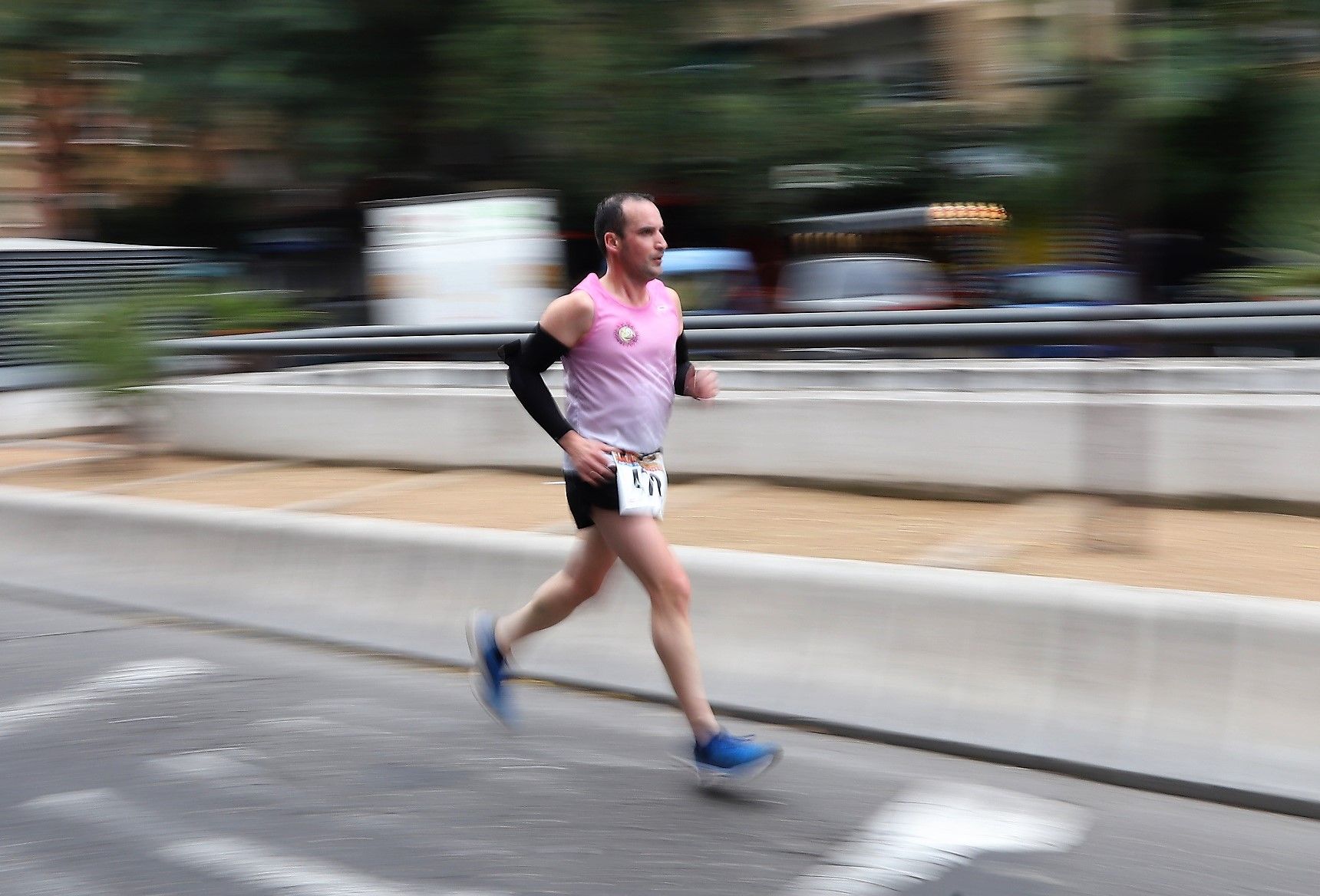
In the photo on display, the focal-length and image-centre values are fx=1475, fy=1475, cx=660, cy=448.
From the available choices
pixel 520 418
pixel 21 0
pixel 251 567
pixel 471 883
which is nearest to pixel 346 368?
pixel 520 418

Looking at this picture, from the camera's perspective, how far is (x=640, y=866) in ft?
13.4

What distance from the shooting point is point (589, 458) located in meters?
4.60

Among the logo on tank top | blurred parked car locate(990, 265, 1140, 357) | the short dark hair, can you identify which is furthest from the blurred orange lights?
the logo on tank top

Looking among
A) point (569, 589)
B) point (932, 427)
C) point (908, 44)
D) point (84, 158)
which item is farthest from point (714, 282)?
point (84, 158)

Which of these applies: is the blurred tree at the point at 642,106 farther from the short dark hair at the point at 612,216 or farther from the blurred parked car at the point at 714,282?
the short dark hair at the point at 612,216

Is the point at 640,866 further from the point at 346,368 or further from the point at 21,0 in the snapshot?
the point at 21,0

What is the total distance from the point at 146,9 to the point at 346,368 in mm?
15052

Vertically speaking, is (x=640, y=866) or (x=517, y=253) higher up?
(x=517, y=253)

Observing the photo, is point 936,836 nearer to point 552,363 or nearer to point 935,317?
point 552,363

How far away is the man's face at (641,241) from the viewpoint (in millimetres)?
4625

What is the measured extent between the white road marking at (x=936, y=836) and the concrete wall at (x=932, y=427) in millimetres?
2895

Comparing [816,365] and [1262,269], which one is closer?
[816,365]

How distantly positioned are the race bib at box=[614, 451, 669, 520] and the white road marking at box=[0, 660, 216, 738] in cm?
264

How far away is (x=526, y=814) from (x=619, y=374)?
4.60ft
